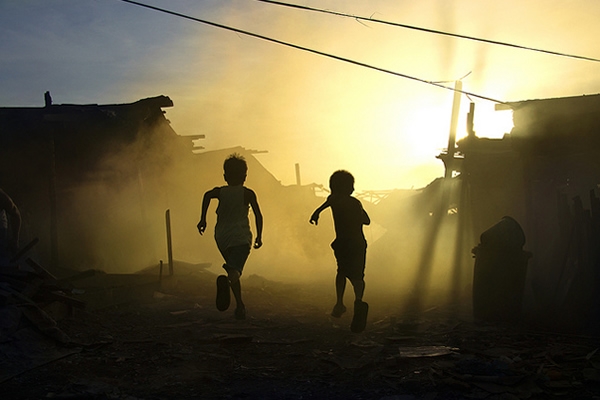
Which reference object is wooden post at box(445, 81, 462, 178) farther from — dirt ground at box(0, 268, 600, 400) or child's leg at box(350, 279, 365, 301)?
child's leg at box(350, 279, 365, 301)

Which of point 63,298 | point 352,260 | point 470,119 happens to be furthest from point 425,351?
point 470,119

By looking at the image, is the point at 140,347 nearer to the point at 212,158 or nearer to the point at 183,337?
the point at 183,337

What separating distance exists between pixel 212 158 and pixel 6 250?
1988cm

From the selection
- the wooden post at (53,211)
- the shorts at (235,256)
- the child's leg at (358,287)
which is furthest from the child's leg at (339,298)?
the wooden post at (53,211)

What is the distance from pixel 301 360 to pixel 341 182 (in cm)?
219

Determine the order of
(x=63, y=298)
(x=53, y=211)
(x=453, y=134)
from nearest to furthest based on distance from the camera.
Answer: (x=63, y=298), (x=53, y=211), (x=453, y=134)

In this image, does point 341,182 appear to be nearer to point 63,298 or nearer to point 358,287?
point 358,287

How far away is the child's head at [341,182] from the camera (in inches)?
271

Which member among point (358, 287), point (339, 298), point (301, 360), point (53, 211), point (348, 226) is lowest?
point (301, 360)

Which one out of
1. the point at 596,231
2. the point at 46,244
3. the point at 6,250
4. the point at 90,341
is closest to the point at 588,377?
the point at 596,231

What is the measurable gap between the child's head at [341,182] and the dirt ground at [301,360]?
1947mm

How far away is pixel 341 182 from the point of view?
688 centimetres

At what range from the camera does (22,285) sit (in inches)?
301

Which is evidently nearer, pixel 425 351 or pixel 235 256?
pixel 425 351
